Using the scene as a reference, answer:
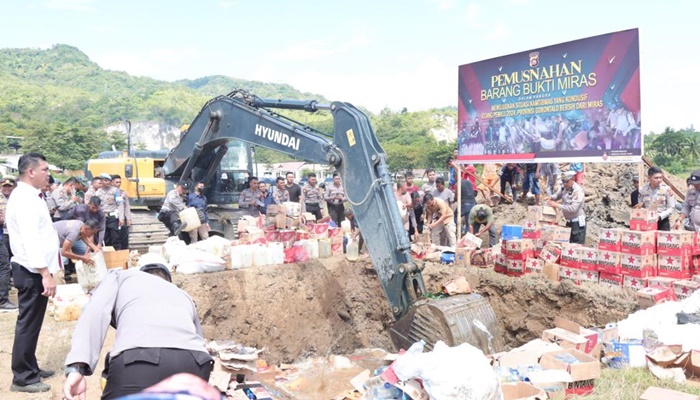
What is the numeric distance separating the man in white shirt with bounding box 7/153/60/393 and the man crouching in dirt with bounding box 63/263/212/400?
1.82 meters

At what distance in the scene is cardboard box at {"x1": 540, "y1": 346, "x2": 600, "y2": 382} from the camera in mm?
4207

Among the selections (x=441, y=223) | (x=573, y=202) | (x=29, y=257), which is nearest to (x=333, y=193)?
(x=441, y=223)

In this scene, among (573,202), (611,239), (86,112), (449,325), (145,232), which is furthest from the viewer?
(86,112)

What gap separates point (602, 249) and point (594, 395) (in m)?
3.14

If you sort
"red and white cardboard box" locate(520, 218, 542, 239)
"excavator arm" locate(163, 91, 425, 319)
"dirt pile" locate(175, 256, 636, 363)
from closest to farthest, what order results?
"excavator arm" locate(163, 91, 425, 319) → "dirt pile" locate(175, 256, 636, 363) → "red and white cardboard box" locate(520, 218, 542, 239)

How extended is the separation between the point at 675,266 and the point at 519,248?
189 cm

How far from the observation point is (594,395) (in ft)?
13.3

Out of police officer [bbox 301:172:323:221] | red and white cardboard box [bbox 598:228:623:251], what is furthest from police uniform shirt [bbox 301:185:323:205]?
red and white cardboard box [bbox 598:228:623:251]

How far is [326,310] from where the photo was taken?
322 inches

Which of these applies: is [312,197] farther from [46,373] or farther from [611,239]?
[46,373]

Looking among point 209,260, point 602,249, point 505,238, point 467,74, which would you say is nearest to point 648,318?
point 602,249

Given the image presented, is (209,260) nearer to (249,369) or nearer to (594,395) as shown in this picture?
(249,369)

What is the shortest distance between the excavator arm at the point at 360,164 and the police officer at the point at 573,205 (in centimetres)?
337

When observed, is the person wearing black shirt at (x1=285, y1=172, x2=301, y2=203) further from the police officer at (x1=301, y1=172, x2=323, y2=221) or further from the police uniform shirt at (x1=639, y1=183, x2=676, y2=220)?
the police uniform shirt at (x1=639, y1=183, x2=676, y2=220)
